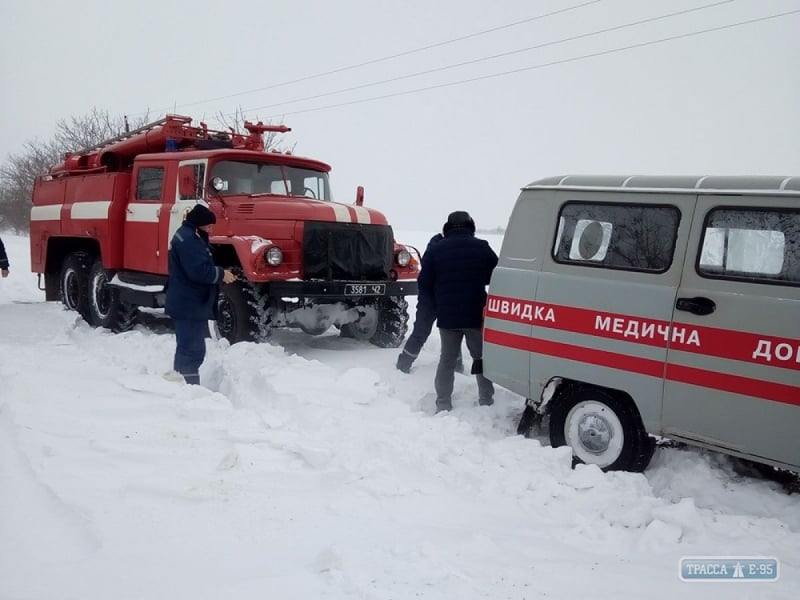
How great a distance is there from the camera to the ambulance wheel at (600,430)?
4160mm

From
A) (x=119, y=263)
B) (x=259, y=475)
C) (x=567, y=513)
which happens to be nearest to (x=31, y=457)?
(x=259, y=475)

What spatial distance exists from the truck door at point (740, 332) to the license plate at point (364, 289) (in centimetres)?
405

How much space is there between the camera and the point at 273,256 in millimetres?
6922

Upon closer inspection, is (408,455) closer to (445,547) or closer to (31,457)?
(445,547)

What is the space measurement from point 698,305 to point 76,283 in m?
9.66

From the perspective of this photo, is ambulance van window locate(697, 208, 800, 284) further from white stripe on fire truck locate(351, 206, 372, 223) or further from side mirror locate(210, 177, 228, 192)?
side mirror locate(210, 177, 228, 192)

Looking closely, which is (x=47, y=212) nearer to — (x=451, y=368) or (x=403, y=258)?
(x=403, y=258)

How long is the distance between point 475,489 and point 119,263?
7.13m

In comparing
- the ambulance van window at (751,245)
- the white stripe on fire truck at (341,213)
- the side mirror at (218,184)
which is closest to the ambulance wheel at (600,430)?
the ambulance van window at (751,245)

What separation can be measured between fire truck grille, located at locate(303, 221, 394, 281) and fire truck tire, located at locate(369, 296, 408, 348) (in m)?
0.49

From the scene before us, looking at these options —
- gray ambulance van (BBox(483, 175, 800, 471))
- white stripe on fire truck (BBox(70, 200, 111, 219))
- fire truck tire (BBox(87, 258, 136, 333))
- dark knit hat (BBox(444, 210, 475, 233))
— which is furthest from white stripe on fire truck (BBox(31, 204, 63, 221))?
gray ambulance van (BBox(483, 175, 800, 471))

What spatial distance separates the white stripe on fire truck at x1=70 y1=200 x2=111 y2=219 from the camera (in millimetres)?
9102

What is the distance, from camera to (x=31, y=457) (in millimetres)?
3479

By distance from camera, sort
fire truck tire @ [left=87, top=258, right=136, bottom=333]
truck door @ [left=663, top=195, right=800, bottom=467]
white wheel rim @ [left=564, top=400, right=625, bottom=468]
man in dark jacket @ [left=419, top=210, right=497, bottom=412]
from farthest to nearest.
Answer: fire truck tire @ [left=87, top=258, right=136, bottom=333]
man in dark jacket @ [left=419, top=210, right=497, bottom=412]
white wheel rim @ [left=564, top=400, right=625, bottom=468]
truck door @ [left=663, top=195, right=800, bottom=467]
